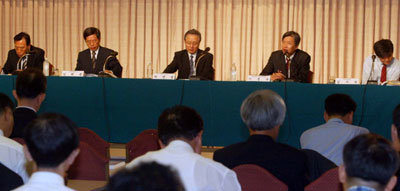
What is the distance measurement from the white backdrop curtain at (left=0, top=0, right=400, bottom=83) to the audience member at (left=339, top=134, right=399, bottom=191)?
6316 millimetres

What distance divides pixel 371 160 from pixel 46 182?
2.91 feet

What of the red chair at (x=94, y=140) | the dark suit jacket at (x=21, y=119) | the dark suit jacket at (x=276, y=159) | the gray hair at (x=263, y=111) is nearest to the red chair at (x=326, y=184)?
the dark suit jacket at (x=276, y=159)

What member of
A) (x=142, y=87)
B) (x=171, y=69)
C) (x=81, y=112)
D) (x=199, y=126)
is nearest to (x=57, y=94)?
(x=81, y=112)

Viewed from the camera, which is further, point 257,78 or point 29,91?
point 257,78

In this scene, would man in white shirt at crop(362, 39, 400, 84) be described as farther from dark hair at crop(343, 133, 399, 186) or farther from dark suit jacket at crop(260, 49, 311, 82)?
dark hair at crop(343, 133, 399, 186)

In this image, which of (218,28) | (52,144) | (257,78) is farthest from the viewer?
(218,28)

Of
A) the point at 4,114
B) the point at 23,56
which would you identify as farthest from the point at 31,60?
the point at 4,114

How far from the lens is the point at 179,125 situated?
231cm

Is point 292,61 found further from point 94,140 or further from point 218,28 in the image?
point 94,140

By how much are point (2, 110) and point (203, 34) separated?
17.3 ft

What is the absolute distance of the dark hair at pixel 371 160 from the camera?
4.94 ft

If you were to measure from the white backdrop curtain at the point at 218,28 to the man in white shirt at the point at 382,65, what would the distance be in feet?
5.83

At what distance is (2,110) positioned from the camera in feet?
9.34

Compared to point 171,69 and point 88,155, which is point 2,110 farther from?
point 171,69
